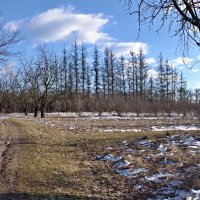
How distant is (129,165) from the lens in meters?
12.5

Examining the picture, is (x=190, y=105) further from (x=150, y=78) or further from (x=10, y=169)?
(x=10, y=169)

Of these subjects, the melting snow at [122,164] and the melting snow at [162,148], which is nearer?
the melting snow at [122,164]

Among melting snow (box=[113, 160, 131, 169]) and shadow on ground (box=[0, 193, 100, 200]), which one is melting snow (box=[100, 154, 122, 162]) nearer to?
melting snow (box=[113, 160, 131, 169])

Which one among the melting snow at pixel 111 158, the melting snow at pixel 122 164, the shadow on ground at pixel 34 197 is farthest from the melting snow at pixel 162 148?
the shadow on ground at pixel 34 197

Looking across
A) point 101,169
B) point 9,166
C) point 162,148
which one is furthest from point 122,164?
point 9,166

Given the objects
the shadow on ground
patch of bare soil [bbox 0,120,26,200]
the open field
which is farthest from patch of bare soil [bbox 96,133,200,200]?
patch of bare soil [bbox 0,120,26,200]

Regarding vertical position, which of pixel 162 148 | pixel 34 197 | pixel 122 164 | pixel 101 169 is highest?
pixel 162 148

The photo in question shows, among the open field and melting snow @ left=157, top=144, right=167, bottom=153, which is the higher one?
melting snow @ left=157, top=144, right=167, bottom=153

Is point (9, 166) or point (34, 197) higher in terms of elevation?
point (9, 166)

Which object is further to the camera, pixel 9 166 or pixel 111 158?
pixel 111 158

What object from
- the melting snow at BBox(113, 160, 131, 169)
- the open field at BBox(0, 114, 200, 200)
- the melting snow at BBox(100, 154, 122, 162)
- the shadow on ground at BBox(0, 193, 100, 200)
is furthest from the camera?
the melting snow at BBox(100, 154, 122, 162)

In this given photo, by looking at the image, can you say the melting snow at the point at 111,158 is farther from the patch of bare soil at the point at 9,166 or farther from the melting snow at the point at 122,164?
the patch of bare soil at the point at 9,166

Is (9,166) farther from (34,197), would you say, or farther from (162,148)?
(162,148)

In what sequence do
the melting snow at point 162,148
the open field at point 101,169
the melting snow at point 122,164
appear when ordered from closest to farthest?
the open field at point 101,169
the melting snow at point 122,164
the melting snow at point 162,148
